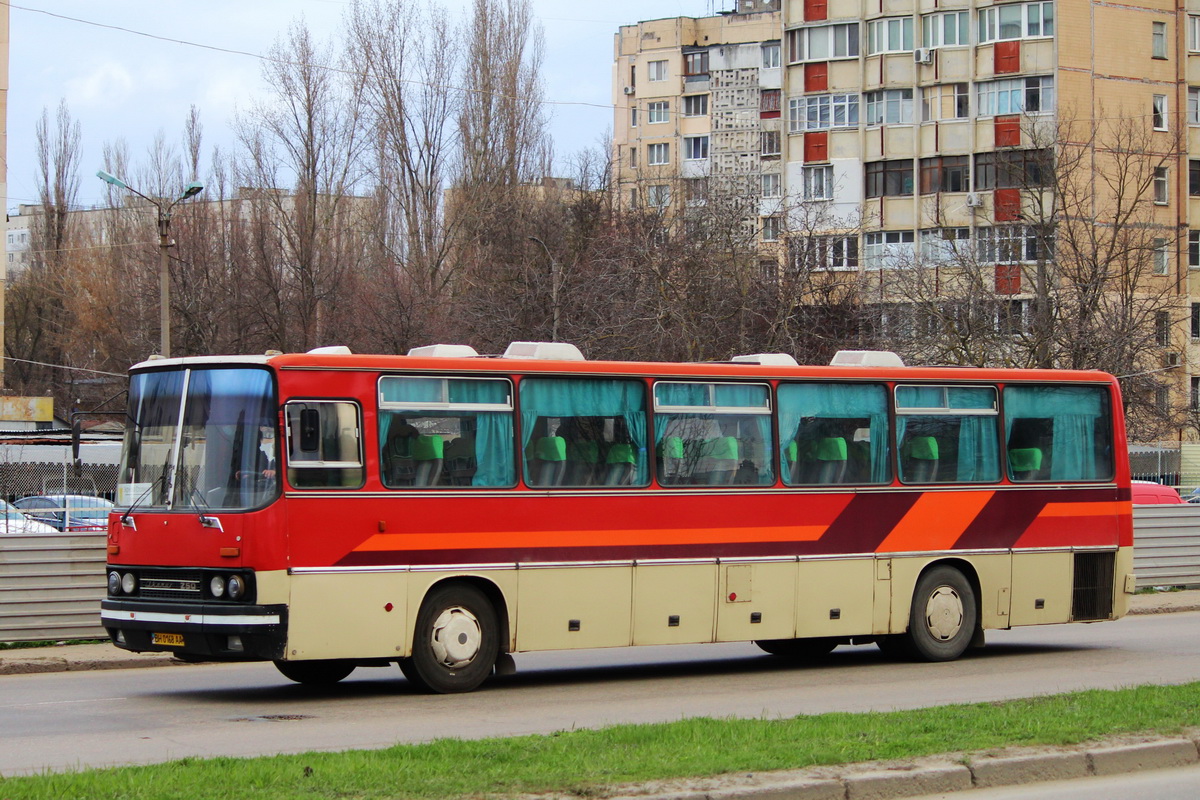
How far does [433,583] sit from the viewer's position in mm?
13180

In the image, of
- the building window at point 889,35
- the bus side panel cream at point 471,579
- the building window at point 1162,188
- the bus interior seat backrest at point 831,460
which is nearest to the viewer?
the bus side panel cream at point 471,579

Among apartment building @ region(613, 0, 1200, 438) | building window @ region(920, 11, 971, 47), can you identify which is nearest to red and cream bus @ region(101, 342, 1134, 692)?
apartment building @ region(613, 0, 1200, 438)

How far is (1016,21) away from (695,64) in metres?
37.1

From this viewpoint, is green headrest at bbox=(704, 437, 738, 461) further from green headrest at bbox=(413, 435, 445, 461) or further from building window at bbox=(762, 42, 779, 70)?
building window at bbox=(762, 42, 779, 70)

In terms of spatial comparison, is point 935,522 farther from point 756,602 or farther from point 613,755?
point 613,755

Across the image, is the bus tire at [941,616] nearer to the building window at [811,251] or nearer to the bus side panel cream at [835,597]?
the bus side panel cream at [835,597]

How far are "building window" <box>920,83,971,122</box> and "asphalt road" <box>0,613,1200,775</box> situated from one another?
50.1 metres

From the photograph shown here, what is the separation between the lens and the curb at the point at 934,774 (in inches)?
311

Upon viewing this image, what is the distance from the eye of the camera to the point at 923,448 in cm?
1636

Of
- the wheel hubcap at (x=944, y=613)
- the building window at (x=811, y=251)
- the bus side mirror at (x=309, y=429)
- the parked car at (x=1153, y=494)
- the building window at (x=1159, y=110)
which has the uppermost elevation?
the building window at (x=1159, y=110)

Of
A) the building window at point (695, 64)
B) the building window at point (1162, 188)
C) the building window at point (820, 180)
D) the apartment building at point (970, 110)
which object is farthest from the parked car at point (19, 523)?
the building window at point (695, 64)

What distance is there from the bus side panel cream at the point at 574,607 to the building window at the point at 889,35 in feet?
188

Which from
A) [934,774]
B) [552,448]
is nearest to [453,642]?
[552,448]

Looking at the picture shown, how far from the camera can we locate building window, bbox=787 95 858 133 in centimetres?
6875
